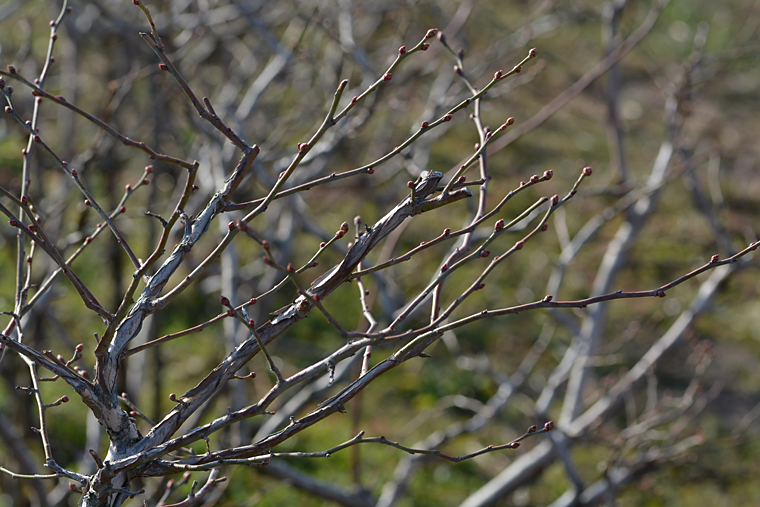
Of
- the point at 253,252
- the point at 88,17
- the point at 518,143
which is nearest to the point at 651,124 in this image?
the point at 518,143

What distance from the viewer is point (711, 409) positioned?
16.6ft

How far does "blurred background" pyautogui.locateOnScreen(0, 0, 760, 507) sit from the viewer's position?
2994 millimetres

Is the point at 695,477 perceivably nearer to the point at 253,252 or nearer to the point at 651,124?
the point at 253,252

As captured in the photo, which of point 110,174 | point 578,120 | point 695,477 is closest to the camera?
point 110,174

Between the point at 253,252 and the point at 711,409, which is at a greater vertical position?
the point at 253,252

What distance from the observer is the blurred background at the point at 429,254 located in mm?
2994

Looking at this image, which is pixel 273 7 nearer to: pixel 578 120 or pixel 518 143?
pixel 518 143

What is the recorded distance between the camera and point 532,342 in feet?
18.4

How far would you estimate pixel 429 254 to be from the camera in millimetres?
5422

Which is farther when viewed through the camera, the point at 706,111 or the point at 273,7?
the point at 706,111

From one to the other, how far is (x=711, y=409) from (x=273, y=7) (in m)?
4.42

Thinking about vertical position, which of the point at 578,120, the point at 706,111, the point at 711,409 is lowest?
the point at 711,409

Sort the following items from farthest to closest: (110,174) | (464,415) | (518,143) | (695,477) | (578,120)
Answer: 1. (578,120)
2. (518,143)
3. (464,415)
4. (695,477)
5. (110,174)

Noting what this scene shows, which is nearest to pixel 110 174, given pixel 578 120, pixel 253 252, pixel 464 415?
pixel 253 252
